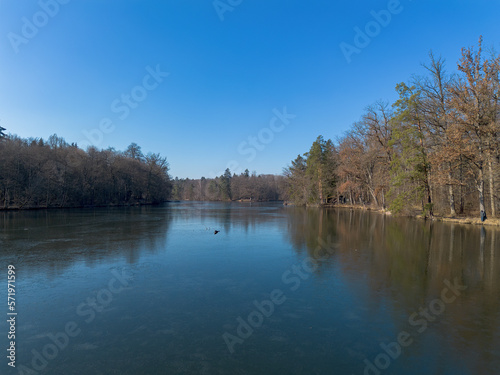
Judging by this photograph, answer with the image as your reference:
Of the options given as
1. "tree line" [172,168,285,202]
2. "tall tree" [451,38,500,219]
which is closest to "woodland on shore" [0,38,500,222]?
"tall tree" [451,38,500,219]

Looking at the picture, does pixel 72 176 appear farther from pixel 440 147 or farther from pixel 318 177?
pixel 440 147

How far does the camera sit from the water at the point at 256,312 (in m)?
3.89

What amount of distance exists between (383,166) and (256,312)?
102 ft

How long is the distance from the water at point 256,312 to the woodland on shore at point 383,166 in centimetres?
Result: 1244

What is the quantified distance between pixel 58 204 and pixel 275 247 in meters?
42.9

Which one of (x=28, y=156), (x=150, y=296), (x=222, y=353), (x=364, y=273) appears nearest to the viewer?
(x=222, y=353)

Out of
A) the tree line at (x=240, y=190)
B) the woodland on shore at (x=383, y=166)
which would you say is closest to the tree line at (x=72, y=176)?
the woodland on shore at (x=383, y=166)

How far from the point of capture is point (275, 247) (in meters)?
12.4

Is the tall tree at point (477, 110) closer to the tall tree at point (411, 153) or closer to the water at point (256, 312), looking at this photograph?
the tall tree at point (411, 153)

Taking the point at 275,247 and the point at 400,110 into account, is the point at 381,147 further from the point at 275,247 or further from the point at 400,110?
the point at 275,247

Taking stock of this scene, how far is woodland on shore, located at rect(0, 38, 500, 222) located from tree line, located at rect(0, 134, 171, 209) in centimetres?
13

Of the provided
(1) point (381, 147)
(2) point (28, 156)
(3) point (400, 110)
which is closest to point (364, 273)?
(3) point (400, 110)

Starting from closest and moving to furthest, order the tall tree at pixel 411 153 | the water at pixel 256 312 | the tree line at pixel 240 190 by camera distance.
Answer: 1. the water at pixel 256 312
2. the tall tree at pixel 411 153
3. the tree line at pixel 240 190

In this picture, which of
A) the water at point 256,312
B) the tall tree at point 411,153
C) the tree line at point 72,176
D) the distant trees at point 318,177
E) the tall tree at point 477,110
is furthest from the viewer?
the distant trees at point 318,177
